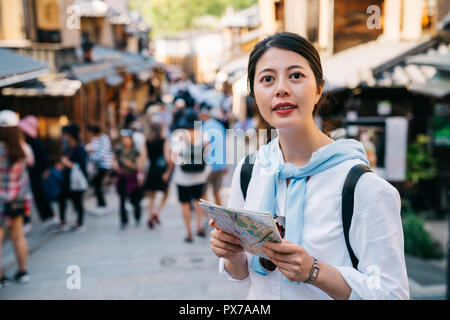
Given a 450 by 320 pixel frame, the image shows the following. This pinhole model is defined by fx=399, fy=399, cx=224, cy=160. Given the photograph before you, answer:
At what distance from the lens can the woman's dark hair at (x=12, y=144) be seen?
4.72m

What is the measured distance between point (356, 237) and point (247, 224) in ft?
1.30

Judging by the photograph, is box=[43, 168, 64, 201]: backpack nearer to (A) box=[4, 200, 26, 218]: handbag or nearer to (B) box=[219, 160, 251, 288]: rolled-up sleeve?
(A) box=[4, 200, 26, 218]: handbag

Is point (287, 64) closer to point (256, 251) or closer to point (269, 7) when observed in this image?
point (256, 251)

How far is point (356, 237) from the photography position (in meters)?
1.37

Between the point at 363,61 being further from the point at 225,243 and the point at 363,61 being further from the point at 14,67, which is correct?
the point at 225,243

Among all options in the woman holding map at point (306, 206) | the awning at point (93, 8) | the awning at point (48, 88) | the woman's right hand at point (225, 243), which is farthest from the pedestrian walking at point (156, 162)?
the awning at point (93, 8)

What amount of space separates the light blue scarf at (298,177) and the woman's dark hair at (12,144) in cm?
410

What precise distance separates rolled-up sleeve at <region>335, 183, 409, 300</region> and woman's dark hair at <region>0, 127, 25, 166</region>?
4474mm

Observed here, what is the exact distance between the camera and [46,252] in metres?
6.07

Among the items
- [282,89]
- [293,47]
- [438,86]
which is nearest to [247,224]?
[282,89]
